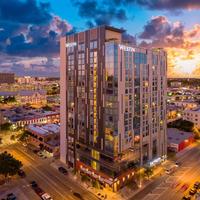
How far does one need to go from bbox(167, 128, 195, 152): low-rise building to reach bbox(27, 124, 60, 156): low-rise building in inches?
2076

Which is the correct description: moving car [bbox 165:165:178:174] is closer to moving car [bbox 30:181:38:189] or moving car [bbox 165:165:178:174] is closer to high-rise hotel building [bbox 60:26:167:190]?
high-rise hotel building [bbox 60:26:167:190]

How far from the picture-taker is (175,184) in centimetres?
7438

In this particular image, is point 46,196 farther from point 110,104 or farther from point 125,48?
point 125,48

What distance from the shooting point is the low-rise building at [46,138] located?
100475 mm

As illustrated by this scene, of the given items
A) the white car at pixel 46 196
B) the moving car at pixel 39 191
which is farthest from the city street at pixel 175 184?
the moving car at pixel 39 191

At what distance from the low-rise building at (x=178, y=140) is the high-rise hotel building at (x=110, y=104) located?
14.8 m

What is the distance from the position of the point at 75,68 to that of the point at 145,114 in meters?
30.1

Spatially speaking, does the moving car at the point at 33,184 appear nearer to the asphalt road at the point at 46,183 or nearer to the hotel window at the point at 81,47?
the asphalt road at the point at 46,183

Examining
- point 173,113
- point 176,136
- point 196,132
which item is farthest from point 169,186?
point 173,113

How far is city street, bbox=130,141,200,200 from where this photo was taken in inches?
2653

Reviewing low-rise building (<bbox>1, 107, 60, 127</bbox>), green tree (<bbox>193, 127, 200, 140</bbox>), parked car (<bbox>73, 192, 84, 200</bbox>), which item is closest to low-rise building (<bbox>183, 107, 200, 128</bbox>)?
green tree (<bbox>193, 127, 200, 140</bbox>)

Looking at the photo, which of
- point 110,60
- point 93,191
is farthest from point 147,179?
point 110,60

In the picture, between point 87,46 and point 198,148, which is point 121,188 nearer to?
point 87,46

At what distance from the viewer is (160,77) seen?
8744 centimetres
